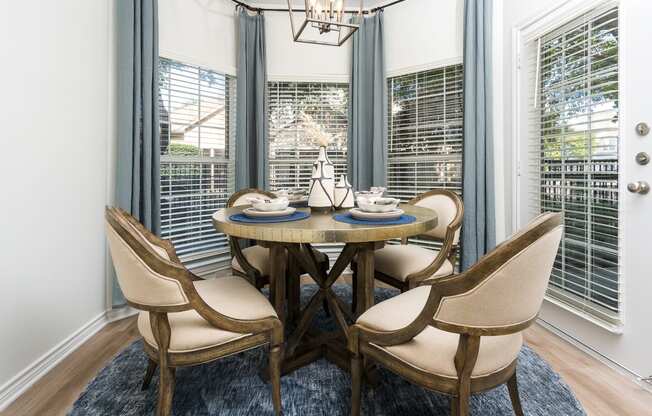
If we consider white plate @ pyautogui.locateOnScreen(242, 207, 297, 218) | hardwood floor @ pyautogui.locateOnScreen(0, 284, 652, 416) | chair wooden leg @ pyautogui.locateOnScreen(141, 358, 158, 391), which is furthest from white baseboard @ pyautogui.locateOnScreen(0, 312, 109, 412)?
white plate @ pyautogui.locateOnScreen(242, 207, 297, 218)

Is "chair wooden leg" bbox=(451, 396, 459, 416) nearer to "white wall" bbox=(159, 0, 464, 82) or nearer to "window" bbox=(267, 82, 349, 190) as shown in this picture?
"window" bbox=(267, 82, 349, 190)

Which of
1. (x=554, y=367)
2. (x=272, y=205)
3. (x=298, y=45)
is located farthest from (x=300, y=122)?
(x=554, y=367)

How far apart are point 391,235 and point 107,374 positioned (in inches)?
63.5

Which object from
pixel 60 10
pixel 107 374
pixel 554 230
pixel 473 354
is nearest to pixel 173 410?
A: pixel 107 374

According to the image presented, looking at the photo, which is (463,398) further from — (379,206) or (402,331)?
(379,206)

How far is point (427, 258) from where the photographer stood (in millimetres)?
2100

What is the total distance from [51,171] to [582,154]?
3.09 m

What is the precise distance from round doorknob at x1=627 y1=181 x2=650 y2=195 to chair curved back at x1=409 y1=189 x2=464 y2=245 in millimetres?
815

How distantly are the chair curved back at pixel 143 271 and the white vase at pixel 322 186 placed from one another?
0.92 metres

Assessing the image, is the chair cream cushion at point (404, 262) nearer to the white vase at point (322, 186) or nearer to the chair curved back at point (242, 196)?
the white vase at point (322, 186)

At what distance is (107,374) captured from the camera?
1.74 m

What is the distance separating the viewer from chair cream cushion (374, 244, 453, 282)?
1979 mm

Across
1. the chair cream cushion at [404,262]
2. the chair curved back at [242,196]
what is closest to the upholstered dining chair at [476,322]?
the chair cream cushion at [404,262]

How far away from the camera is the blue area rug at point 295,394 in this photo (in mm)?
1468
